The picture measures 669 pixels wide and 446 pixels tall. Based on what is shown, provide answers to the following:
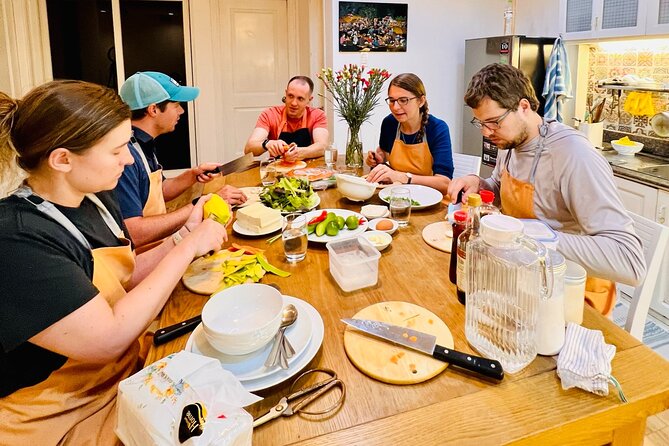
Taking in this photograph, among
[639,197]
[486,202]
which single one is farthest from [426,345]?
[639,197]

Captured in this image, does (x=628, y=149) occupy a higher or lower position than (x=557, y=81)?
lower

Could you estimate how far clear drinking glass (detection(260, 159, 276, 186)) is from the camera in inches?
88.2

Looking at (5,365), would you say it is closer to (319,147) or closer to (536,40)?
(319,147)

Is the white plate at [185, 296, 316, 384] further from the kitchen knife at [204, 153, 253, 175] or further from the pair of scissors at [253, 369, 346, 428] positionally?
the kitchen knife at [204, 153, 253, 175]

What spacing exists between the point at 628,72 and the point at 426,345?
11.4ft

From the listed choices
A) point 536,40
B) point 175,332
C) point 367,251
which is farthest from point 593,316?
point 536,40

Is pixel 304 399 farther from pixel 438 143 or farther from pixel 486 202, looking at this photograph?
pixel 438 143

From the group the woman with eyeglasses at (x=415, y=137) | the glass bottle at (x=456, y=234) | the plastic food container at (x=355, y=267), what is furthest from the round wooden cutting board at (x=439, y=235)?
the woman with eyeglasses at (x=415, y=137)

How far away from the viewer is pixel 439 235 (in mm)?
1514

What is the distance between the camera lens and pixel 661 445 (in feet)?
5.65

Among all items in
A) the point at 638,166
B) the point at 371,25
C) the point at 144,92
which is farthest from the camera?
the point at 371,25

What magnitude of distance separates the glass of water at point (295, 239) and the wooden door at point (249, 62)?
3986 millimetres

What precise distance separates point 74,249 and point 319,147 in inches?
84.4

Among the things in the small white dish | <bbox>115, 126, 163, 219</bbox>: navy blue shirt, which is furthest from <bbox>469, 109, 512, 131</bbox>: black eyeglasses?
<bbox>115, 126, 163, 219</bbox>: navy blue shirt
